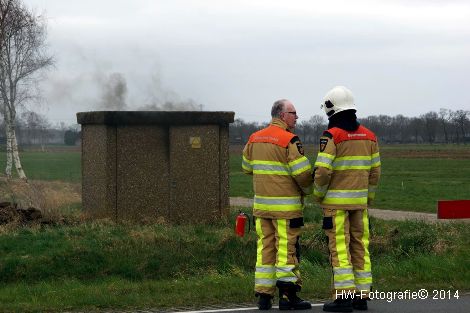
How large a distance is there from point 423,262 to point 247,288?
263 cm

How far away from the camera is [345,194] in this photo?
7777 mm

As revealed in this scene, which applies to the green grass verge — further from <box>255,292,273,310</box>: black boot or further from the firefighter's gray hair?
the firefighter's gray hair

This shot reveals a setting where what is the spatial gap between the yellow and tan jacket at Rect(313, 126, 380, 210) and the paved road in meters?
1.05

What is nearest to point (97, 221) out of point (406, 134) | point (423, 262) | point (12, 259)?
point (12, 259)

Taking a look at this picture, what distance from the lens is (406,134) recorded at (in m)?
132

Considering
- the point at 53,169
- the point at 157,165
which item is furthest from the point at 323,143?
the point at 53,169

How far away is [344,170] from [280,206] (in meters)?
0.71

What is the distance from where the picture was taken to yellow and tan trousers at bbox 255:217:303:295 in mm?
7785

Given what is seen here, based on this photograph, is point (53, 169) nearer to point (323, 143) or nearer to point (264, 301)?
point (264, 301)

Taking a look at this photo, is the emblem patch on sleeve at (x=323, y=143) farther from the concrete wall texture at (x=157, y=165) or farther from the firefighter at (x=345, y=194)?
the concrete wall texture at (x=157, y=165)

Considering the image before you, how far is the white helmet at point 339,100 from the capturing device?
25.5 ft

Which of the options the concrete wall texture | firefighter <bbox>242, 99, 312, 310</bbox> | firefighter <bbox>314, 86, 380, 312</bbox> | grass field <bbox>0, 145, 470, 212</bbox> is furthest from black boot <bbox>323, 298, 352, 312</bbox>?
grass field <bbox>0, 145, 470, 212</bbox>

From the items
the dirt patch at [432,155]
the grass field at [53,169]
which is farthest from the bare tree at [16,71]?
the dirt patch at [432,155]

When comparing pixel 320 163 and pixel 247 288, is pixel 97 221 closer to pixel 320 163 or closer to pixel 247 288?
pixel 247 288
